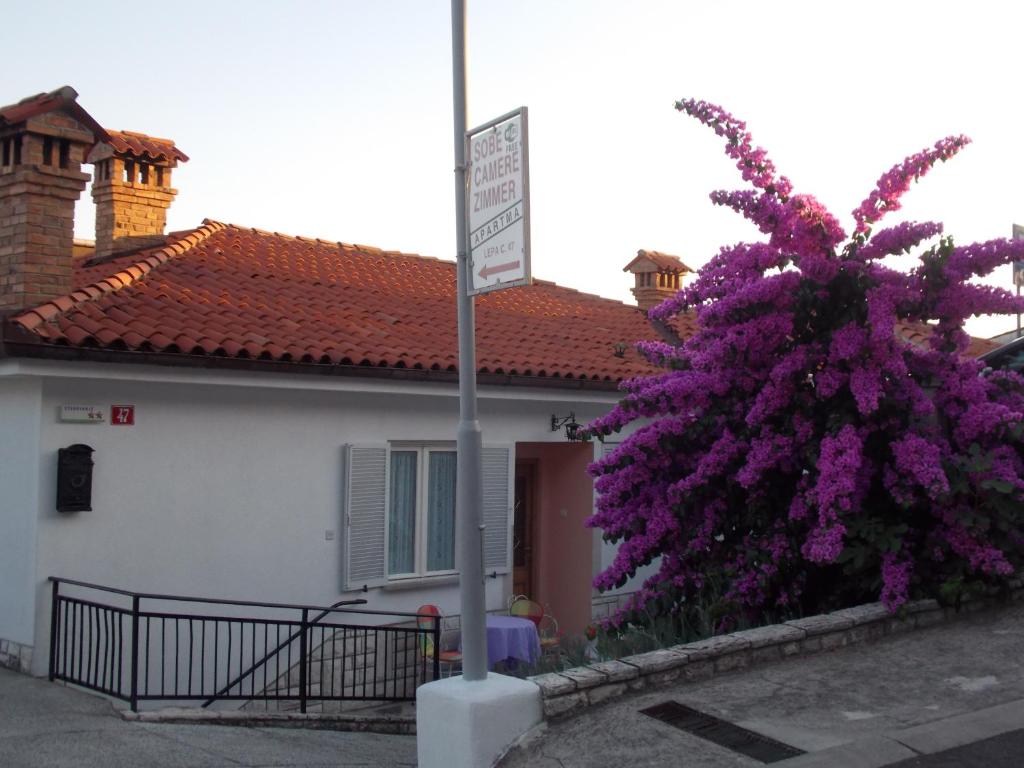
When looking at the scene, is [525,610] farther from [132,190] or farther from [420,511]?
[132,190]

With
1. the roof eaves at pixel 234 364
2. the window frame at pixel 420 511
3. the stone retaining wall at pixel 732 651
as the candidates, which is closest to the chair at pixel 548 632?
the window frame at pixel 420 511

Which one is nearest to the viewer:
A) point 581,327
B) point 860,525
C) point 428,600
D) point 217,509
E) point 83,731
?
point 83,731

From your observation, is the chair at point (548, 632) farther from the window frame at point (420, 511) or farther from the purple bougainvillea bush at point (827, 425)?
the purple bougainvillea bush at point (827, 425)

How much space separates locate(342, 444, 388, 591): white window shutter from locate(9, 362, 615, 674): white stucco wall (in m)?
0.10

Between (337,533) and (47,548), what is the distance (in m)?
2.84

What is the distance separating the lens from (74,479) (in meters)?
9.12

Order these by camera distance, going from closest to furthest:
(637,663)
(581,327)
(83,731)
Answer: (637,663), (83,731), (581,327)

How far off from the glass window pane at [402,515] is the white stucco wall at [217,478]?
0.27 meters

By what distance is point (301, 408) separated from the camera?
1085 centimetres

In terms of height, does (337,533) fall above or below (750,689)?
above

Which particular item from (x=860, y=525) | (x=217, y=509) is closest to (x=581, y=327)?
(x=217, y=509)

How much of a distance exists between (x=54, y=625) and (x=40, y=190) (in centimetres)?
383

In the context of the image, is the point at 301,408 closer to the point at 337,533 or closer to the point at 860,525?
the point at 337,533

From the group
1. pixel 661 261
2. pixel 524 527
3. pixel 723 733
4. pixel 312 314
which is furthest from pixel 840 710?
pixel 661 261
